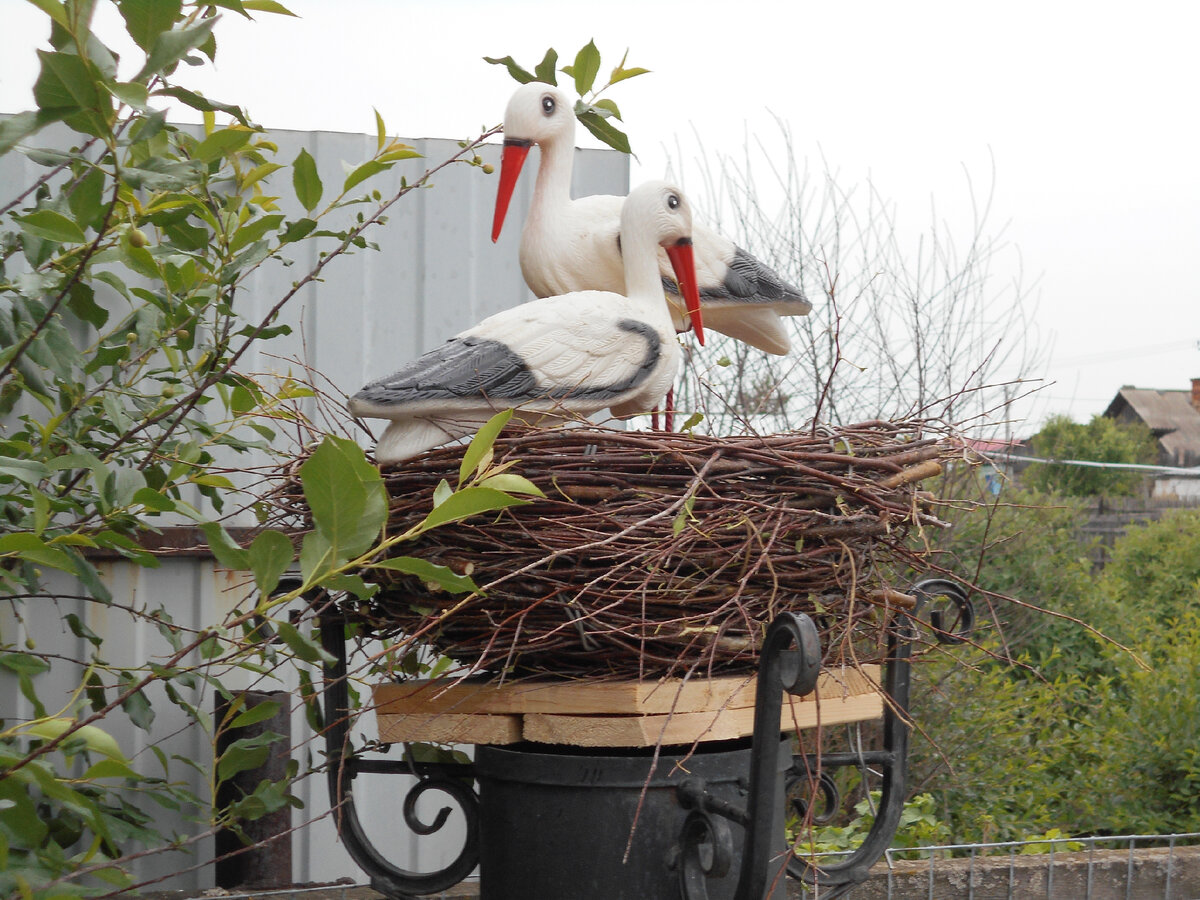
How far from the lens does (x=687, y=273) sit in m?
1.59

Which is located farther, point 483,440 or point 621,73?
point 621,73

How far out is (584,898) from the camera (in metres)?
1.28

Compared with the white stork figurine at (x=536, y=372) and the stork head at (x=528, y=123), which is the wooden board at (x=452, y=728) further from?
the stork head at (x=528, y=123)

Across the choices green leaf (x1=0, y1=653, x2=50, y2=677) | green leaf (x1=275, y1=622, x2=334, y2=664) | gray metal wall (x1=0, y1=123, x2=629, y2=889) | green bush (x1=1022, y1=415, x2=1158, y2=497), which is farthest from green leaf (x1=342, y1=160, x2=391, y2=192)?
green bush (x1=1022, y1=415, x2=1158, y2=497)

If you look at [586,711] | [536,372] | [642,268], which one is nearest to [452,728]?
[586,711]

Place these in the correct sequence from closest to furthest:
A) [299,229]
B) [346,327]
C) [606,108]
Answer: [299,229] → [606,108] → [346,327]

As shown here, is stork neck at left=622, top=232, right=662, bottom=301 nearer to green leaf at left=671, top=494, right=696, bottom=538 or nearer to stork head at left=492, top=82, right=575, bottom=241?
stork head at left=492, top=82, right=575, bottom=241

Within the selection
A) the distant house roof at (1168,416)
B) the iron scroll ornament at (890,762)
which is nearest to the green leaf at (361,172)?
the iron scroll ornament at (890,762)

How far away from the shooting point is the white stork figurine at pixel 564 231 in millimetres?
1593

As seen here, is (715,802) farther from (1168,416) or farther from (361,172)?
(1168,416)

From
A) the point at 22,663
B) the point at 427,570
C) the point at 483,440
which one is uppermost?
the point at 483,440

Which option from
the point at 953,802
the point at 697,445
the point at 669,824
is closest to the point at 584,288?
the point at 697,445

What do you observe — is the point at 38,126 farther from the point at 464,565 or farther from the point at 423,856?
the point at 423,856

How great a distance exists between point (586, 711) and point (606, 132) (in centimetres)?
85
